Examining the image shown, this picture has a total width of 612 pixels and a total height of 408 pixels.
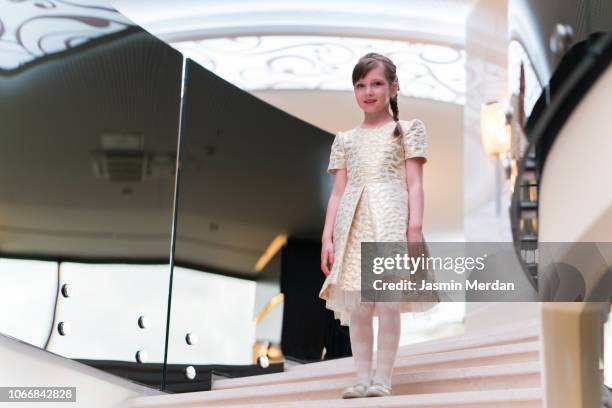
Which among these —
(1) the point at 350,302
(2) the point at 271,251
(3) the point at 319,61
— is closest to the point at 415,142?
(1) the point at 350,302

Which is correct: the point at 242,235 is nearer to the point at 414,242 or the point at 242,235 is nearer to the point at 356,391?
the point at 414,242

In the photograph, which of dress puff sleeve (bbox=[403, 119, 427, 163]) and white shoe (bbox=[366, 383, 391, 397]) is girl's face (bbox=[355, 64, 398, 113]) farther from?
white shoe (bbox=[366, 383, 391, 397])

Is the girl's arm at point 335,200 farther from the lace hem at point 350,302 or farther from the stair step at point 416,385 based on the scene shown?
the stair step at point 416,385

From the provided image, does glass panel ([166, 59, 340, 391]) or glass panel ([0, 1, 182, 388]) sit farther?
glass panel ([166, 59, 340, 391])

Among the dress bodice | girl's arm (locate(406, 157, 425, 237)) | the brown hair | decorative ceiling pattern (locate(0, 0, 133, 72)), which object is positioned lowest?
girl's arm (locate(406, 157, 425, 237))

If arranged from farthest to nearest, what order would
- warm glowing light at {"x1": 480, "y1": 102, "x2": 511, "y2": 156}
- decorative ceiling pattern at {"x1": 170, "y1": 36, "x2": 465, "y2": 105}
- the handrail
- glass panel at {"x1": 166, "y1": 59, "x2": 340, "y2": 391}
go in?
1. decorative ceiling pattern at {"x1": 170, "y1": 36, "x2": 465, "y2": 105}
2. warm glowing light at {"x1": 480, "y1": 102, "x2": 511, "y2": 156}
3. glass panel at {"x1": 166, "y1": 59, "x2": 340, "y2": 391}
4. the handrail

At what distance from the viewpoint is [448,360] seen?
12.1 feet

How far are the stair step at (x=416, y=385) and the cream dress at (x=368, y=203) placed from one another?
31 centimetres

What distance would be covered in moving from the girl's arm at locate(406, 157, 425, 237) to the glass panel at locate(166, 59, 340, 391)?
1707mm

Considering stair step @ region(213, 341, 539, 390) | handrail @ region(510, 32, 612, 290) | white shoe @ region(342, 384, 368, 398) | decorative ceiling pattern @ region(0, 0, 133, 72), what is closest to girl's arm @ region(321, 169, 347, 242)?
white shoe @ region(342, 384, 368, 398)

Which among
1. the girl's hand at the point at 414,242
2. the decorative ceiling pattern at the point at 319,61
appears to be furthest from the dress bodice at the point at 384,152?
the decorative ceiling pattern at the point at 319,61

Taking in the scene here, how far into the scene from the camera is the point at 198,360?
4543mm

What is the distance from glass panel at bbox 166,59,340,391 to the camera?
4.61 m

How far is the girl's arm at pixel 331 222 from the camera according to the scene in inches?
131
